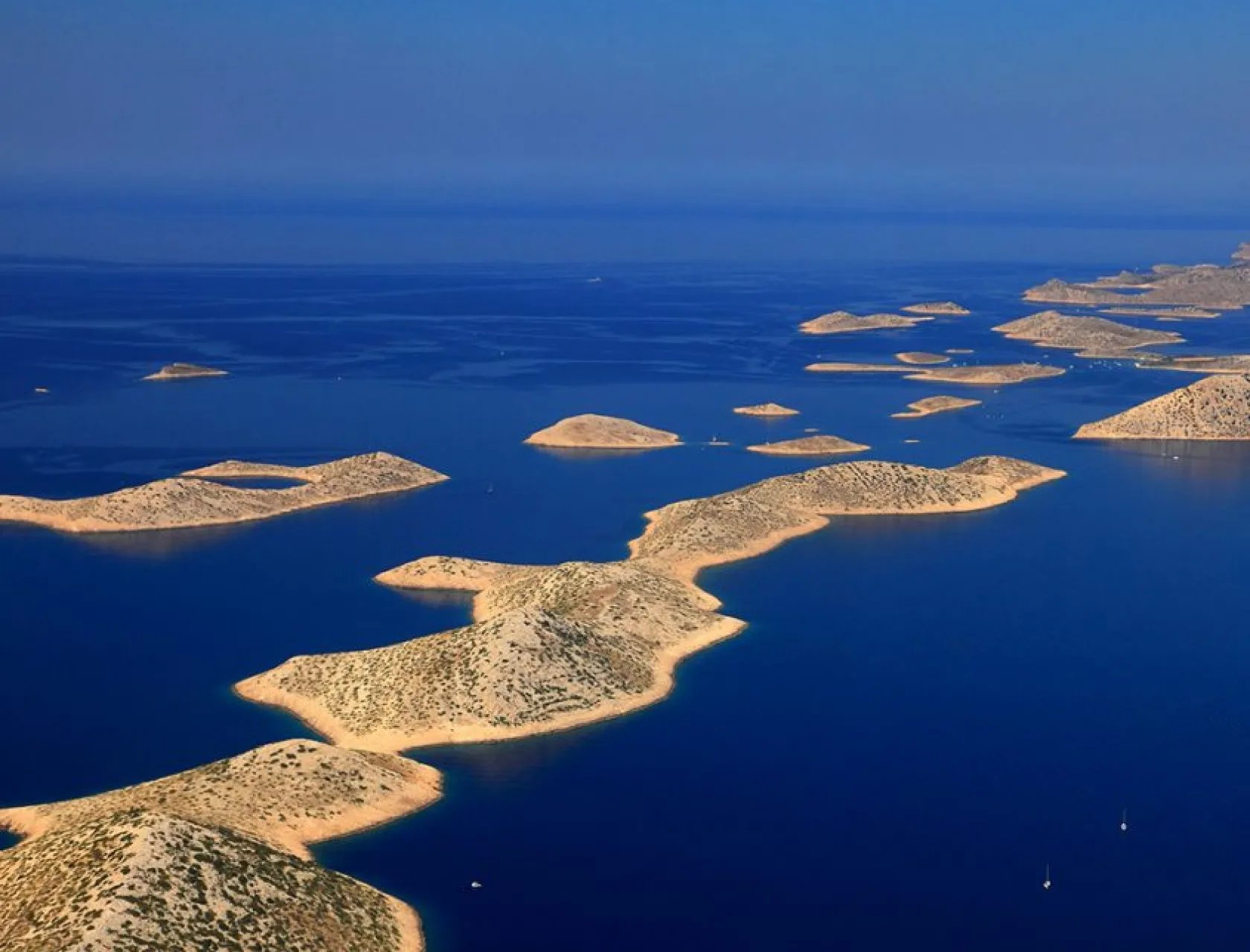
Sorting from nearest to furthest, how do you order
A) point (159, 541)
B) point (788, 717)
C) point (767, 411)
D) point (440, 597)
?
point (788, 717), point (440, 597), point (159, 541), point (767, 411)

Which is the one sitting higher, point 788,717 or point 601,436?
point 601,436

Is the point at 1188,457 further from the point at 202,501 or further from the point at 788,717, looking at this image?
the point at 202,501

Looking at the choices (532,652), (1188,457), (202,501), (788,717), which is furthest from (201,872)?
(1188,457)

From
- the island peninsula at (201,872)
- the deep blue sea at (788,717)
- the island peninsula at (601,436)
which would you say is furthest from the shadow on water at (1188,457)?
the island peninsula at (201,872)

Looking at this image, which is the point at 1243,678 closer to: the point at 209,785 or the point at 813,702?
the point at 813,702

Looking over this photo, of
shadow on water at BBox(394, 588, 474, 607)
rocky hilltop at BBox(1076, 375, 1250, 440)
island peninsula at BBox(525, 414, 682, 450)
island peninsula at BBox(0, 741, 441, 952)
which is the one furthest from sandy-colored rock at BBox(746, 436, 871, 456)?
island peninsula at BBox(0, 741, 441, 952)

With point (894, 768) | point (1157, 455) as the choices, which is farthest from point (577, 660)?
point (1157, 455)
